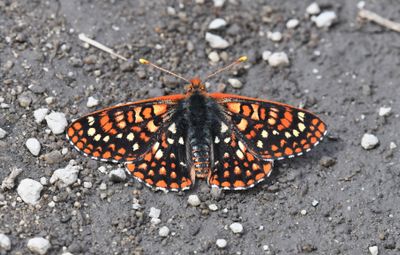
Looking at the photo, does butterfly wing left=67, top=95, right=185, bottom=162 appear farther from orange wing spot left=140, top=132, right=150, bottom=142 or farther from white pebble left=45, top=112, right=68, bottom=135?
white pebble left=45, top=112, right=68, bottom=135

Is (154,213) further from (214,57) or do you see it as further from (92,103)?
(214,57)

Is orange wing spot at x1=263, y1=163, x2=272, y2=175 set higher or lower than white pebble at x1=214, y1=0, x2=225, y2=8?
lower

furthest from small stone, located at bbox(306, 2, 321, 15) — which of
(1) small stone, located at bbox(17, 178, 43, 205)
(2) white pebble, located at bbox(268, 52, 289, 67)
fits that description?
(1) small stone, located at bbox(17, 178, 43, 205)

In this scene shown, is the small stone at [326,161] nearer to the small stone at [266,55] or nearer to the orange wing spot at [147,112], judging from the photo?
the small stone at [266,55]

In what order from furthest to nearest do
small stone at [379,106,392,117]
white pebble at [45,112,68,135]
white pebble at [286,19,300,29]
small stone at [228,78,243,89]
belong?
white pebble at [286,19,300,29] → small stone at [228,78,243,89] → small stone at [379,106,392,117] → white pebble at [45,112,68,135]

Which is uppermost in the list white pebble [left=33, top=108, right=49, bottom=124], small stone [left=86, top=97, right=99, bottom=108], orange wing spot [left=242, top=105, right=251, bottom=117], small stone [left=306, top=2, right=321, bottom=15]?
orange wing spot [left=242, top=105, right=251, bottom=117]

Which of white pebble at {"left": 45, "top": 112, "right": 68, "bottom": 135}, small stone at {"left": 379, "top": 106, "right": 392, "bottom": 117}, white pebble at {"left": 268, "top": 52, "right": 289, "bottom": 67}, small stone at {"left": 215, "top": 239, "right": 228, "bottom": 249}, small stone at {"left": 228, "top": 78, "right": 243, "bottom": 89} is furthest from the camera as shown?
white pebble at {"left": 268, "top": 52, "right": 289, "bottom": 67}

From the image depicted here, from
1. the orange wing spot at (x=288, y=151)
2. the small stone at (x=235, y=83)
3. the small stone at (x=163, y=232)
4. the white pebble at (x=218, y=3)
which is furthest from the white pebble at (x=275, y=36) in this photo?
the small stone at (x=163, y=232)

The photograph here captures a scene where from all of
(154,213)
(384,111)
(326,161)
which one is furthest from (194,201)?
(384,111)

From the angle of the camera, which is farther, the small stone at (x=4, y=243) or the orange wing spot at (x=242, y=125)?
the orange wing spot at (x=242, y=125)
